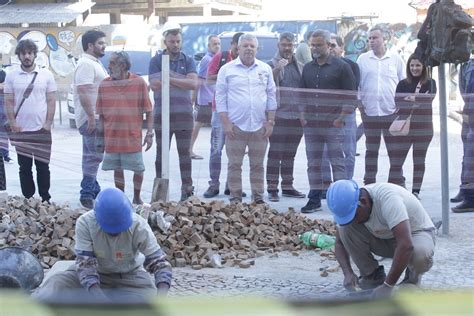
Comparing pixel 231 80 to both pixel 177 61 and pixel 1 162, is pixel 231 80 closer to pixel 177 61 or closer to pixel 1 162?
pixel 177 61

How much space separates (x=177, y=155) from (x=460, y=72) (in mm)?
3044

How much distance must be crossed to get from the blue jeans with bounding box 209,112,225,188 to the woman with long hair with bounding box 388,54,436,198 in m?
1.80

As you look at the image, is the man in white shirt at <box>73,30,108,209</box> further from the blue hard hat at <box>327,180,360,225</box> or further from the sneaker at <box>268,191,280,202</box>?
the blue hard hat at <box>327,180,360,225</box>

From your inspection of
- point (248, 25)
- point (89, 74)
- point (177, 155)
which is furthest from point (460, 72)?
point (248, 25)

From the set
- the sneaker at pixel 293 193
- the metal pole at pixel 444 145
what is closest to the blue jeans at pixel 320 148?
the sneaker at pixel 293 193

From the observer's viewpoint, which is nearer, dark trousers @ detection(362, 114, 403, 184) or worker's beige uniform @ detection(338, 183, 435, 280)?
worker's beige uniform @ detection(338, 183, 435, 280)

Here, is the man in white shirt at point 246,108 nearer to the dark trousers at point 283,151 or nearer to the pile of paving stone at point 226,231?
the dark trousers at point 283,151

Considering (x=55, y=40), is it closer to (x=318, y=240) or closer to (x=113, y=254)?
(x=318, y=240)

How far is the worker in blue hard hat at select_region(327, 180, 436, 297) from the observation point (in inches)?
213

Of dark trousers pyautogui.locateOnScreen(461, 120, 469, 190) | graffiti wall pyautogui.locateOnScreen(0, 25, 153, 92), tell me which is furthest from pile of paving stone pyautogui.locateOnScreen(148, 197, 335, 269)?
graffiti wall pyautogui.locateOnScreen(0, 25, 153, 92)

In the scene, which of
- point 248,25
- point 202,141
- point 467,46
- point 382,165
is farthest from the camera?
point 248,25

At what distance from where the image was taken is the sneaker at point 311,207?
8789 mm

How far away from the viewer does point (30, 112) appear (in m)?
8.62

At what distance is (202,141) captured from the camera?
9945 mm
